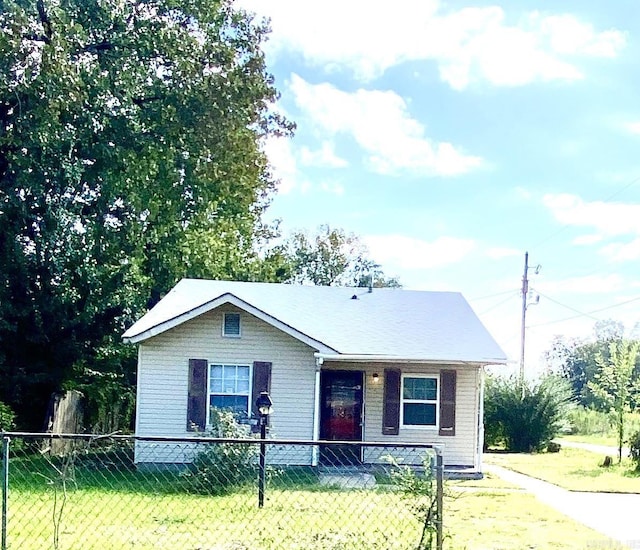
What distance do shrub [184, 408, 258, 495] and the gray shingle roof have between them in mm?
2593

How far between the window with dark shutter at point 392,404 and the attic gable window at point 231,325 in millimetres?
3310

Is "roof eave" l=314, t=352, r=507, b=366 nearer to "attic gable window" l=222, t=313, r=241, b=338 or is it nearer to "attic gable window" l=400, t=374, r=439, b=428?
"attic gable window" l=400, t=374, r=439, b=428

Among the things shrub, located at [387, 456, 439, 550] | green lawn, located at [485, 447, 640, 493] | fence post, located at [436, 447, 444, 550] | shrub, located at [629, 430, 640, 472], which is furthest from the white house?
fence post, located at [436, 447, 444, 550]

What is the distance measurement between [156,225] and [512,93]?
9609 mm

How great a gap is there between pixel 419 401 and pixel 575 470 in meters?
4.14

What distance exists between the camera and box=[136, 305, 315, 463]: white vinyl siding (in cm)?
1496

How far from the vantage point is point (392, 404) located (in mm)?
15812

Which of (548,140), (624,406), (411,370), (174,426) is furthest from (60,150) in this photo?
(624,406)

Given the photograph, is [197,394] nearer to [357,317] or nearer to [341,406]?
[341,406]

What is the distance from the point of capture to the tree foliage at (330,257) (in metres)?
43.6

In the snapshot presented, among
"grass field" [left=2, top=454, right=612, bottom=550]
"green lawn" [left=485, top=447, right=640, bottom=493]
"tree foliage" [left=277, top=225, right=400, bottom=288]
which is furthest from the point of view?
"tree foliage" [left=277, top=225, right=400, bottom=288]

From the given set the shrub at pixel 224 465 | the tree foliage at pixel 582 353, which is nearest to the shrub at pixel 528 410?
the shrub at pixel 224 465

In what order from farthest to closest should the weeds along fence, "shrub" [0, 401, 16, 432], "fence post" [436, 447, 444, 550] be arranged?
"shrub" [0, 401, 16, 432] < the weeds along fence < "fence post" [436, 447, 444, 550]

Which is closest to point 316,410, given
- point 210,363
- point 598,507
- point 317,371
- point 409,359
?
point 317,371
